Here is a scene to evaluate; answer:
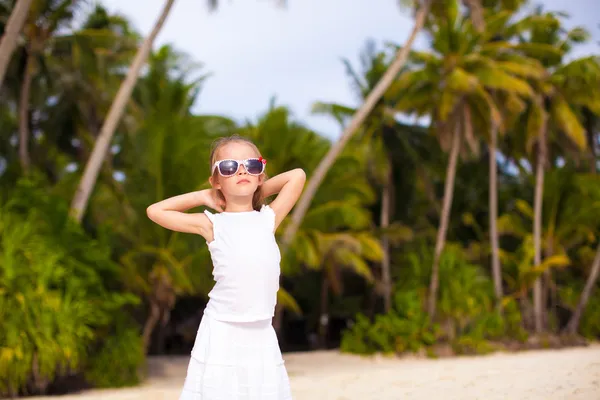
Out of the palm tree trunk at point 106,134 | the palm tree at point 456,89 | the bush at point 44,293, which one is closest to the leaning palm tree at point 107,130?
the palm tree trunk at point 106,134

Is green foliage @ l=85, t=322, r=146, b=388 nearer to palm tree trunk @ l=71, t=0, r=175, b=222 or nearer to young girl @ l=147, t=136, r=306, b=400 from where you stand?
palm tree trunk @ l=71, t=0, r=175, b=222

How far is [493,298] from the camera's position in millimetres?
21000

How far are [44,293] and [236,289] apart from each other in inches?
378

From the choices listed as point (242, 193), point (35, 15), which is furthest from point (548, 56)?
point (242, 193)

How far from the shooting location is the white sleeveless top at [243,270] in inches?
112

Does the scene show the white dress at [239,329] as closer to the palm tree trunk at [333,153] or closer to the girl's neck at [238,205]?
the girl's neck at [238,205]

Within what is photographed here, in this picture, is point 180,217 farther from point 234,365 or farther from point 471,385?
point 471,385

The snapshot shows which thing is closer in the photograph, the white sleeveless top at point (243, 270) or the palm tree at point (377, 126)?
the white sleeveless top at point (243, 270)

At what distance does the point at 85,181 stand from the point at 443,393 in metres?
9.01

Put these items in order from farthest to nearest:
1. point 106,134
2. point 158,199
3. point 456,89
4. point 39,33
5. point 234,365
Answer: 1. point 456,89
2. point 39,33
3. point 158,199
4. point 106,134
5. point 234,365

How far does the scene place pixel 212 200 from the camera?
3.04 m

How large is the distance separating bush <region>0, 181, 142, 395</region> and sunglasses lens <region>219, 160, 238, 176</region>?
30.3ft

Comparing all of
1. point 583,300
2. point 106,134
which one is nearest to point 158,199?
point 106,134

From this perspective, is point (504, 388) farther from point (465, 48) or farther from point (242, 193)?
point (465, 48)
